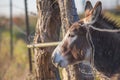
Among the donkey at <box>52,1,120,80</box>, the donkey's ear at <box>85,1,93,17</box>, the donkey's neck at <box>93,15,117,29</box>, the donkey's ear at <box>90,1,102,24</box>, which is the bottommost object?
the donkey at <box>52,1,120,80</box>

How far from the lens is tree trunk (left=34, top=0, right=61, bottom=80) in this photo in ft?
40.0

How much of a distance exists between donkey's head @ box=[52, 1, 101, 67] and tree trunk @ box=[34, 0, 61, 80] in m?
2.50

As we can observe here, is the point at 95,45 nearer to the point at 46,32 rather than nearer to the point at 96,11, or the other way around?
the point at 96,11

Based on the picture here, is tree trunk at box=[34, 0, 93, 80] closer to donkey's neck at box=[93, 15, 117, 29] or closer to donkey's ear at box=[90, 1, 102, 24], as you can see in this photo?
donkey's neck at box=[93, 15, 117, 29]

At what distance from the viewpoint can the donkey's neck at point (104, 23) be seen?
9547mm

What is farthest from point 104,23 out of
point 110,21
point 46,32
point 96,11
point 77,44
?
point 46,32

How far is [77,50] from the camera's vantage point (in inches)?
379

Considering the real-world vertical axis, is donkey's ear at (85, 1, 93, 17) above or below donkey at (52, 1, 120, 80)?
above

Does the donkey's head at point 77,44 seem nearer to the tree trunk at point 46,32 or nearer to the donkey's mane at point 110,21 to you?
the donkey's mane at point 110,21

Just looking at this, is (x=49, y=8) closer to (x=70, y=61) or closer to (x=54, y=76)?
(x=54, y=76)

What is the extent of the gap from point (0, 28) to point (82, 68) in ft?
106

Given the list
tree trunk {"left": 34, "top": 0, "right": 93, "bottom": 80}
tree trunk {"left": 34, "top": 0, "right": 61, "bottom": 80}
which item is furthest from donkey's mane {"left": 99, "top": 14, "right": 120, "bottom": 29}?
tree trunk {"left": 34, "top": 0, "right": 61, "bottom": 80}

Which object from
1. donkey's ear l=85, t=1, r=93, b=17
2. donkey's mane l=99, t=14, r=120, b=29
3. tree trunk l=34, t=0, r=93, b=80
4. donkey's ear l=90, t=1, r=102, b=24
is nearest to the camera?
donkey's ear l=90, t=1, r=102, b=24

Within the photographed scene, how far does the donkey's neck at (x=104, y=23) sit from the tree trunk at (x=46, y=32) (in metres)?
2.62
